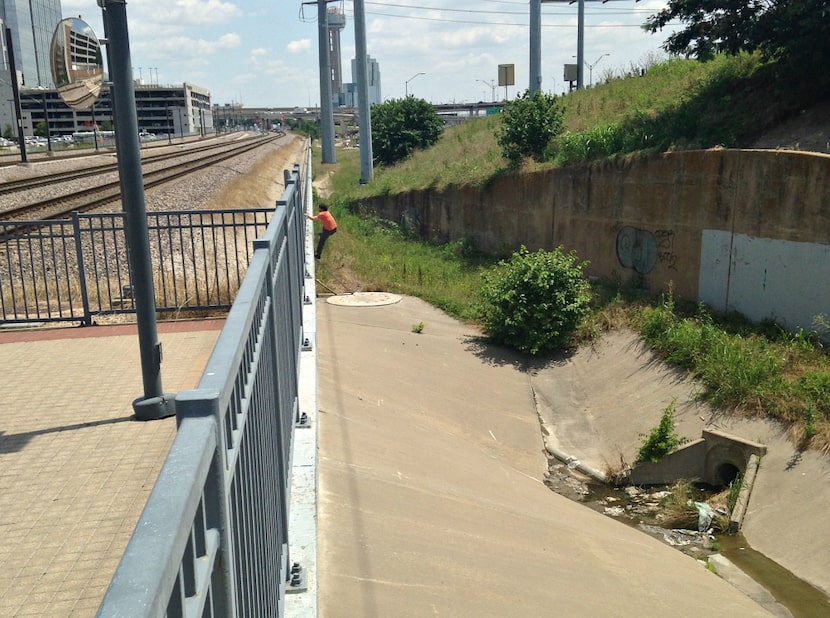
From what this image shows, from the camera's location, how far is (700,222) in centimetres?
1470

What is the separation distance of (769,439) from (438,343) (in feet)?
21.0

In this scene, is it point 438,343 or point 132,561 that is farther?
point 438,343

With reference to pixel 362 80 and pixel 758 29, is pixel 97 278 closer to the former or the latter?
pixel 758 29

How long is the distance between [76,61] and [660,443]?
337 inches

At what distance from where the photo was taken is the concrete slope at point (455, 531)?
17.1 feet

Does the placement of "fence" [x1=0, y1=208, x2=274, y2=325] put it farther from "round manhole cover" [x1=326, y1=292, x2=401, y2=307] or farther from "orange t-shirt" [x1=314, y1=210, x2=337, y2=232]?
"orange t-shirt" [x1=314, y1=210, x2=337, y2=232]

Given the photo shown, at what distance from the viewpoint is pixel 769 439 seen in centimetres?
1032

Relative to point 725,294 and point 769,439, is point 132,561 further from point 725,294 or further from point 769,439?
point 725,294

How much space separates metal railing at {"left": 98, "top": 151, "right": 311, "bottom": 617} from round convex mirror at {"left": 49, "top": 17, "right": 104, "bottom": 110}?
291cm

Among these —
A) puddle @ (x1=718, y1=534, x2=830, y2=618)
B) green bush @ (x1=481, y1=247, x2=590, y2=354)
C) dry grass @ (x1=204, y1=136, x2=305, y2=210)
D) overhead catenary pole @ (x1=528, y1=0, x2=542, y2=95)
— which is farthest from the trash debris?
overhead catenary pole @ (x1=528, y1=0, x2=542, y2=95)

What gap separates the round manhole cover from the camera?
54.9 feet

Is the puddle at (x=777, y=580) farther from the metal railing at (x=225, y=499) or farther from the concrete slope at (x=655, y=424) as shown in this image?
the metal railing at (x=225, y=499)

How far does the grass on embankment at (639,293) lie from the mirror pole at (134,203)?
782cm

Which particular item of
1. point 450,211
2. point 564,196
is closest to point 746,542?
point 564,196
